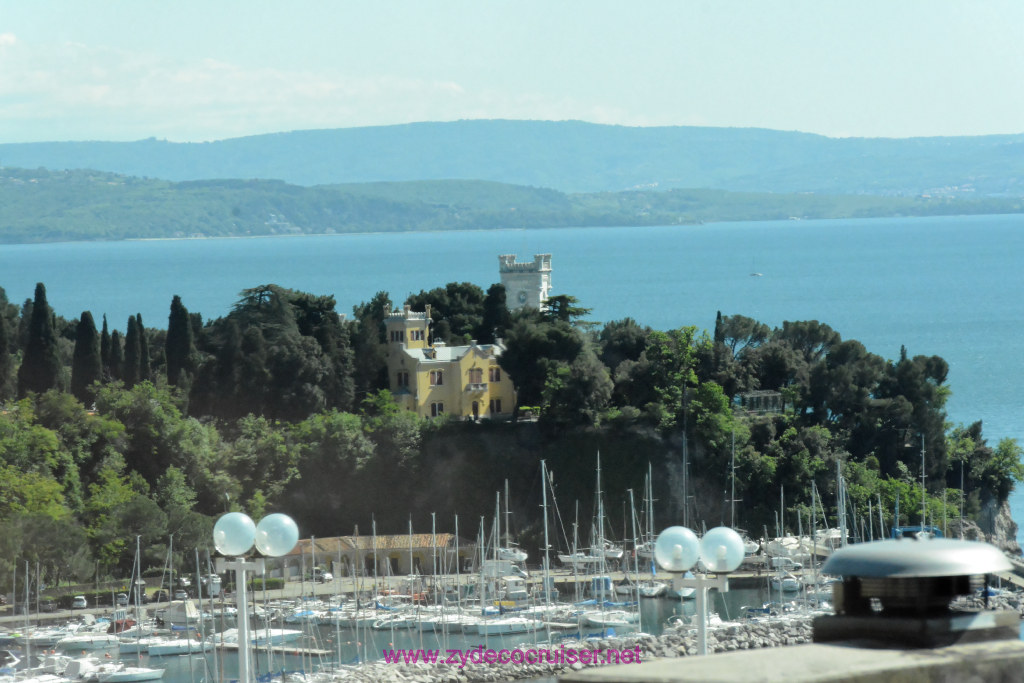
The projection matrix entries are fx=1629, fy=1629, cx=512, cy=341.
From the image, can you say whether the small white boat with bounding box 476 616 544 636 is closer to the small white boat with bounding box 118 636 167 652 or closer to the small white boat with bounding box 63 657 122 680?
the small white boat with bounding box 118 636 167 652

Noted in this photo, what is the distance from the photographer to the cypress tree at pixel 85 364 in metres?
48.9

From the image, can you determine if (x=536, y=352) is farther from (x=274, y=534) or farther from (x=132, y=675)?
(x=274, y=534)

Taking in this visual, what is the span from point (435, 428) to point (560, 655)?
52.0 ft

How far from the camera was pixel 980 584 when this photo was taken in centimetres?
435

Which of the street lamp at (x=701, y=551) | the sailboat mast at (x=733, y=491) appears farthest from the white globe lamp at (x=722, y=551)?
the sailboat mast at (x=733, y=491)

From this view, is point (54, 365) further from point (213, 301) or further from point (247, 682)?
point (213, 301)

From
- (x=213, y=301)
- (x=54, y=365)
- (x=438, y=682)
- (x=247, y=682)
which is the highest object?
(x=213, y=301)

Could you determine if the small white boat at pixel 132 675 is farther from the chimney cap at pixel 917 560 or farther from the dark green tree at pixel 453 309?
the chimney cap at pixel 917 560

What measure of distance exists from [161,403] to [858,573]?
147ft

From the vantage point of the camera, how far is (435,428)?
161 feet

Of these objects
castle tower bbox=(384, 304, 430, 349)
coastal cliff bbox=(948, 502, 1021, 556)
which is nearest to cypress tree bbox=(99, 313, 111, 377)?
castle tower bbox=(384, 304, 430, 349)

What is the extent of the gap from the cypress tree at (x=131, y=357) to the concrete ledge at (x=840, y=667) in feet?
154

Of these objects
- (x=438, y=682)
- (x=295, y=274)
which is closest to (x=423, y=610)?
(x=438, y=682)

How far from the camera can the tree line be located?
4675 cm
